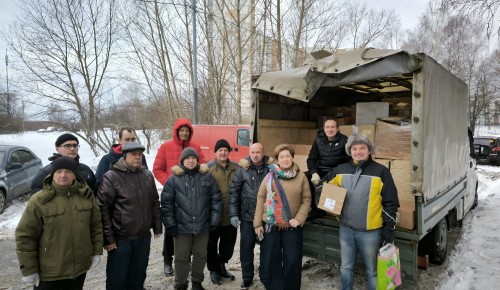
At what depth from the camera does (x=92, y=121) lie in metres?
18.1

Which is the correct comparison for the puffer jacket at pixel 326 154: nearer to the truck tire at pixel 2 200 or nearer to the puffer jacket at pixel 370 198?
the puffer jacket at pixel 370 198

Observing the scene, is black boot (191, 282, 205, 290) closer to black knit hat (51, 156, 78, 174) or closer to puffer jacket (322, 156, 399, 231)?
puffer jacket (322, 156, 399, 231)

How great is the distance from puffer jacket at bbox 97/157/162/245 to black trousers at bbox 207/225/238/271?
41.6 inches

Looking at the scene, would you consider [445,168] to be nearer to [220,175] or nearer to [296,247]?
[296,247]

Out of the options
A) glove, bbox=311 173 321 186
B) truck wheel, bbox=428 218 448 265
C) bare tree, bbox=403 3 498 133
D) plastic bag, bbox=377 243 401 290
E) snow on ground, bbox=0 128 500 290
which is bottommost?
snow on ground, bbox=0 128 500 290

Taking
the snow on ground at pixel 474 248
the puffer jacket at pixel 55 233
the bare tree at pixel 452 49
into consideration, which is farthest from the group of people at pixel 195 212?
the bare tree at pixel 452 49

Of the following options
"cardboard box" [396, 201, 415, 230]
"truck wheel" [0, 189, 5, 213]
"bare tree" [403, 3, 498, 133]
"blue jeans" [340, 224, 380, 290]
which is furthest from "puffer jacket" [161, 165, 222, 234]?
"bare tree" [403, 3, 498, 133]

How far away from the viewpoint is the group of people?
260cm

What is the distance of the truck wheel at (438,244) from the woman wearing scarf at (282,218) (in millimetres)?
2009

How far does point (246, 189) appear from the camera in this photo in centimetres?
381

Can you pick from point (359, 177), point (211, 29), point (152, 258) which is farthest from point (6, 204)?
point (211, 29)

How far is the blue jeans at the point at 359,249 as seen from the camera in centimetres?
316

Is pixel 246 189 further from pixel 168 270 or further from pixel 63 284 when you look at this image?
pixel 63 284

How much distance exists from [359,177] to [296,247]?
102 centimetres
